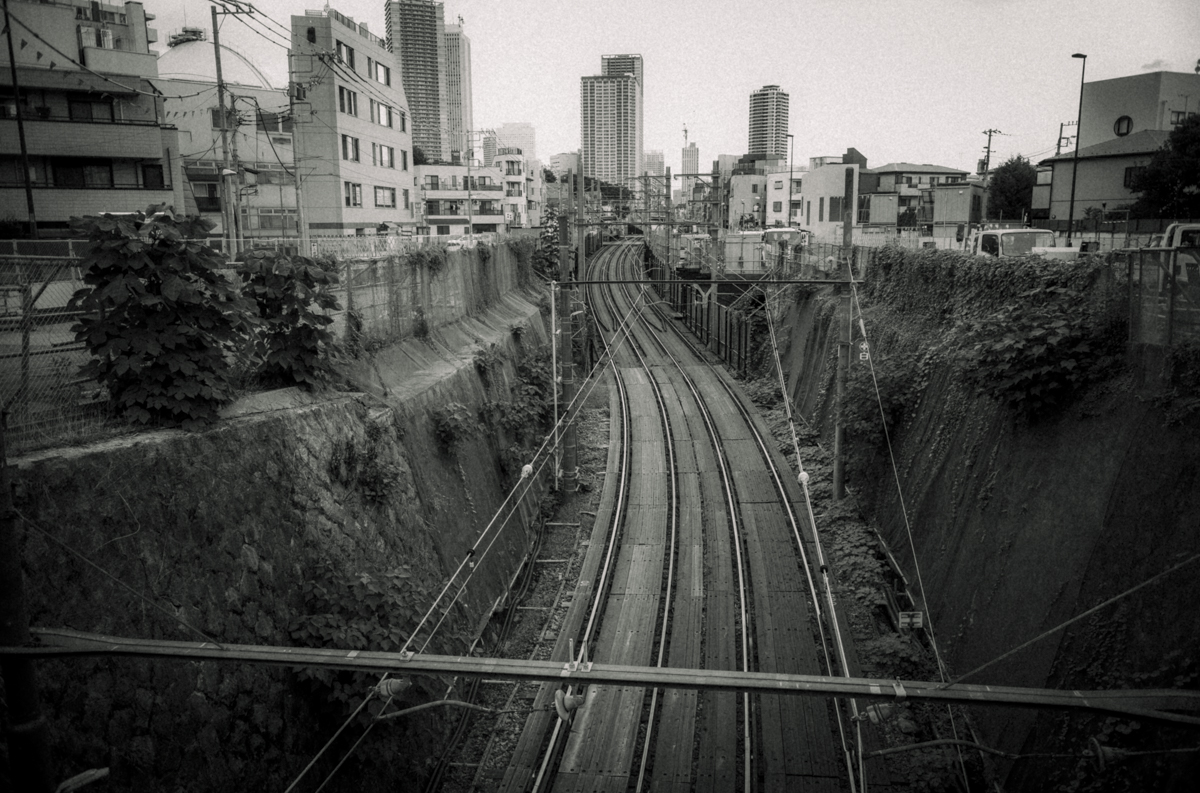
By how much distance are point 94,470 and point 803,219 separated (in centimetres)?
6702

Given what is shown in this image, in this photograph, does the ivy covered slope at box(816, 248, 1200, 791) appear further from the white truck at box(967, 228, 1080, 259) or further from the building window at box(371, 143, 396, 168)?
the building window at box(371, 143, 396, 168)

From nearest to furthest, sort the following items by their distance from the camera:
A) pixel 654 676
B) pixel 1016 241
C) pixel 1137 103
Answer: pixel 654 676, pixel 1016 241, pixel 1137 103

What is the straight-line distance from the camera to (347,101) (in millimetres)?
36000

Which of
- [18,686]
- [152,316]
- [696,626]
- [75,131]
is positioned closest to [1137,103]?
[696,626]

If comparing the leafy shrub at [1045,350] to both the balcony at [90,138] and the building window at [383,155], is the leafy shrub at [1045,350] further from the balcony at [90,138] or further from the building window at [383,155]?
the building window at [383,155]

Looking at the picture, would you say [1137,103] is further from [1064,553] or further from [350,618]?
[350,618]

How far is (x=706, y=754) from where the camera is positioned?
36.6ft

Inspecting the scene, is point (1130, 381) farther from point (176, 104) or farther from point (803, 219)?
point (803, 219)

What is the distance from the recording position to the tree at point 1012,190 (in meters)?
53.9

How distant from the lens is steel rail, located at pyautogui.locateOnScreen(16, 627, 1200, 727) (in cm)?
477

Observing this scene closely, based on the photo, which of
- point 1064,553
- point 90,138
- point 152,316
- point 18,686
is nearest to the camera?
point 18,686

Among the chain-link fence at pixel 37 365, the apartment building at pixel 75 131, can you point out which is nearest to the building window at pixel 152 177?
the apartment building at pixel 75 131

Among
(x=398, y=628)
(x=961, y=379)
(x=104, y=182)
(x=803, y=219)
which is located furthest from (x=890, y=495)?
(x=803, y=219)

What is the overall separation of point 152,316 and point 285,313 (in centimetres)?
244
